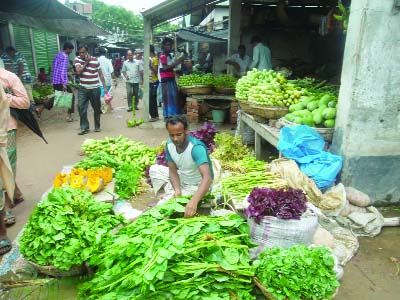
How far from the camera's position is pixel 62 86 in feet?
32.0

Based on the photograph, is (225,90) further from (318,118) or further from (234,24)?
(318,118)

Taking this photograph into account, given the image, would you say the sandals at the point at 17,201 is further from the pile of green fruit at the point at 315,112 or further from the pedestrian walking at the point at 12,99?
the pile of green fruit at the point at 315,112

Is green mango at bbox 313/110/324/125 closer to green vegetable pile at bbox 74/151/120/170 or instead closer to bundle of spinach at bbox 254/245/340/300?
bundle of spinach at bbox 254/245/340/300

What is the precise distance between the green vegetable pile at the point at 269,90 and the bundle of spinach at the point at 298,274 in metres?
3.40

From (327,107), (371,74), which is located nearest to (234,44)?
(327,107)

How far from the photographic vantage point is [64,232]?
9.04 feet

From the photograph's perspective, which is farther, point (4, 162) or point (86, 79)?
point (86, 79)

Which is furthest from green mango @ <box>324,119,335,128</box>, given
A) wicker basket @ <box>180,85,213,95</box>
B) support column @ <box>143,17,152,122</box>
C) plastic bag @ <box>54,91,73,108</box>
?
plastic bag @ <box>54,91,73,108</box>

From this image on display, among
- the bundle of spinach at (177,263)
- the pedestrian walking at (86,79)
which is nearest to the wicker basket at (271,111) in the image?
the bundle of spinach at (177,263)

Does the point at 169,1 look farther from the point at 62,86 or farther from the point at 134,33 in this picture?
the point at 134,33

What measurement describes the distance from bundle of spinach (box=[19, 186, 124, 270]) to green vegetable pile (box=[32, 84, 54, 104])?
8.32 meters

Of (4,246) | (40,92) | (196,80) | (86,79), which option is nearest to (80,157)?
(86,79)

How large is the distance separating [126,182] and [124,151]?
133 centimetres

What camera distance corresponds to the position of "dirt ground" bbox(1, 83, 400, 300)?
3.14m
